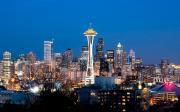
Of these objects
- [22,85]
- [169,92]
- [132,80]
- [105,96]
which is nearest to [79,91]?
[105,96]

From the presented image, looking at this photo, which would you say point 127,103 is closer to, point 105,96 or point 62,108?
point 105,96

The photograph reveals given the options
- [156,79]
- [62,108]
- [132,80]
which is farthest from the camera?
[156,79]

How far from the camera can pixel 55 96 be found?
34344mm

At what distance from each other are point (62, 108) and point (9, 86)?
182ft

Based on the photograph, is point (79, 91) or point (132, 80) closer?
point (79, 91)

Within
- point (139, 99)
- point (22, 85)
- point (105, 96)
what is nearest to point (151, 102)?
point (139, 99)

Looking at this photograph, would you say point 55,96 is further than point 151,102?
No

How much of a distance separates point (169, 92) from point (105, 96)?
1638 centimetres

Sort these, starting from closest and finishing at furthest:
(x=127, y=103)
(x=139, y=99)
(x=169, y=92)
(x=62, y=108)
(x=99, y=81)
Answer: (x=62, y=108)
(x=127, y=103)
(x=139, y=99)
(x=169, y=92)
(x=99, y=81)

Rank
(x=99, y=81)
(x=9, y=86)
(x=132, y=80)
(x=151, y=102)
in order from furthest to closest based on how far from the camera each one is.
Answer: (x=132, y=80) < (x=9, y=86) < (x=99, y=81) < (x=151, y=102)

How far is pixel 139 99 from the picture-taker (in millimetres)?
Result: 62156

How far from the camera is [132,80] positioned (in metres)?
94.7

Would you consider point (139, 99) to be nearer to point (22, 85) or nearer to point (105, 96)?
point (105, 96)

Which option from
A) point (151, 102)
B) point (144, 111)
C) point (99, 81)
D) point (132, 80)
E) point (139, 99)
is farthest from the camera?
point (132, 80)
